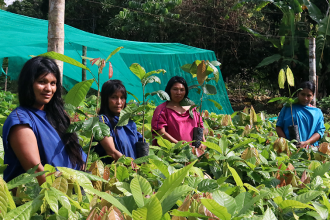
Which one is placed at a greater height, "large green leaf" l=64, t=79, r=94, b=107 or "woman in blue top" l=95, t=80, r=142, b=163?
"large green leaf" l=64, t=79, r=94, b=107

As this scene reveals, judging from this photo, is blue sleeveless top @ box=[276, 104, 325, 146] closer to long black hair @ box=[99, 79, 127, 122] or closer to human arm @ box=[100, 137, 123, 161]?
long black hair @ box=[99, 79, 127, 122]

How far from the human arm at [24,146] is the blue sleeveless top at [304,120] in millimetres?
2220

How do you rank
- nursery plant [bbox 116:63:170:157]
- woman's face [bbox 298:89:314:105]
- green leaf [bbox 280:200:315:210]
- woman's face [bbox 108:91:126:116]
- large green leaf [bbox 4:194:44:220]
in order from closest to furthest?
large green leaf [bbox 4:194:44:220] < green leaf [bbox 280:200:315:210] < nursery plant [bbox 116:63:170:157] < woman's face [bbox 108:91:126:116] < woman's face [bbox 298:89:314:105]

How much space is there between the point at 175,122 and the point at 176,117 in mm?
41

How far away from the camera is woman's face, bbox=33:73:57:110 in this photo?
4.98ft

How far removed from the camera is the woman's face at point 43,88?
4.98ft

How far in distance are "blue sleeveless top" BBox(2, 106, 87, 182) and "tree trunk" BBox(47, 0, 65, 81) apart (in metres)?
1.59

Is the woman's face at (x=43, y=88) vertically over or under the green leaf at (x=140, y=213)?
over

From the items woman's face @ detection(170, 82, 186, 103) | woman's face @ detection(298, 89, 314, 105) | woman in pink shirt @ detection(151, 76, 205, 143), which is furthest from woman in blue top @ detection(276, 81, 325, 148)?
woman's face @ detection(170, 82, 186, 103)

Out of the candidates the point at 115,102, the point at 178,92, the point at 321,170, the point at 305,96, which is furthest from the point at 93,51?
the point at 321,170

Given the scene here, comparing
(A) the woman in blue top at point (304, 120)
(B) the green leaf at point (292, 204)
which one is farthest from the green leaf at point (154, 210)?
(A) the woman in blue top at point (304, 120)

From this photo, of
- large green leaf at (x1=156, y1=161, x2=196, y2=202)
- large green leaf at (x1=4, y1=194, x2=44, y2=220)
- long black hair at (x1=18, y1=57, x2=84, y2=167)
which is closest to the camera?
large green leaf at (x1=4, y1=194, x2=44, y2=220)

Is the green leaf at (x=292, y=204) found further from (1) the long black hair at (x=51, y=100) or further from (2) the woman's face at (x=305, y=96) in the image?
(2) the woman's face at (x=305, y=96)

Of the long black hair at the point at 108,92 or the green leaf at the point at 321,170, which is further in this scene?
the long black hair at the point at 108,92
